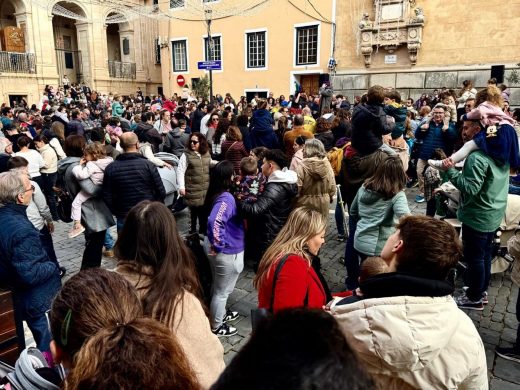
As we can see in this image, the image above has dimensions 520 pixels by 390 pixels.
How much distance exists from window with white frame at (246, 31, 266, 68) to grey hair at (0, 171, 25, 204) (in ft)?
76.1

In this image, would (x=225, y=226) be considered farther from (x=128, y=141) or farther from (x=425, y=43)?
(x=425, y=43)

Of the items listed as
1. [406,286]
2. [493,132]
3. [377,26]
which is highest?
[377,26]

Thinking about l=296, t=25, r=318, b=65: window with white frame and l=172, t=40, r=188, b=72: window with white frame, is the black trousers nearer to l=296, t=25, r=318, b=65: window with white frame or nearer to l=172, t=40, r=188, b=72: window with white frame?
l=296, t=25, r=318, b=65: window with white frame

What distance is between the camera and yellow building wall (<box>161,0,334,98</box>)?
22500 mm

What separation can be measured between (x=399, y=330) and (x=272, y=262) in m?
1.21

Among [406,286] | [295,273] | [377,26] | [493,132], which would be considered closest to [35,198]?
[295,273]

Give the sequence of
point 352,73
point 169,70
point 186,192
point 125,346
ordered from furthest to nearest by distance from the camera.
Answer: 1. point 169,70
2. point 352,73
3. point 186,192
4. point 125,346

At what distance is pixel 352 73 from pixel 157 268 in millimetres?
20878

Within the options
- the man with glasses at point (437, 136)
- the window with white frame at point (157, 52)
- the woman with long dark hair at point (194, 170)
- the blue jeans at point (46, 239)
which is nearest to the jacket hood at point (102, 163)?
the blue jeans at point (46, 239)

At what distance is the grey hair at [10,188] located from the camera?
11.3 feet

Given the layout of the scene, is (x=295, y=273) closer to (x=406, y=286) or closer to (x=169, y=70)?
(x=406, y=286)

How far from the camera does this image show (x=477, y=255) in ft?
13.7

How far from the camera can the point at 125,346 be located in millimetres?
1256

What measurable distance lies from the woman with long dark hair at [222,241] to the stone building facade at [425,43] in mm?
17143
